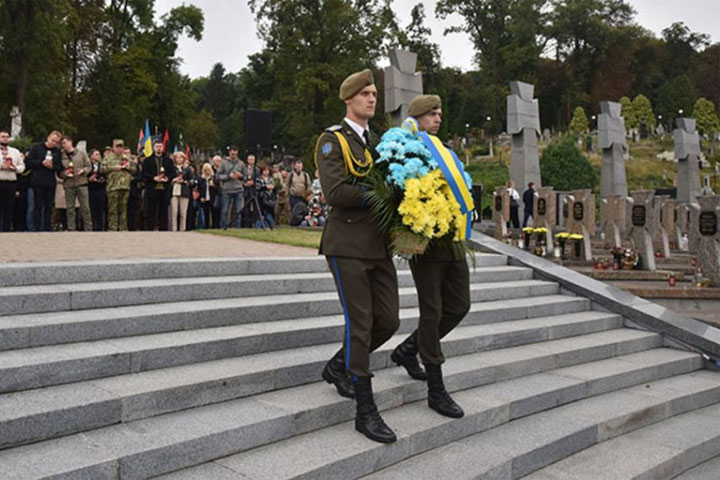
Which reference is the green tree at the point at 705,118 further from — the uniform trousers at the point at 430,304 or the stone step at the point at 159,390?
the uniform trousers at the point at 430,304

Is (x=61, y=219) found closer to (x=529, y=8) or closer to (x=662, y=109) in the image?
(x=529, y=8)

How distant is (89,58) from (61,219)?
3012 centimetres

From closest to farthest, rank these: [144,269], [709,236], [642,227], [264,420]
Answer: [264,420], [144,269], [709,236], [642,227]

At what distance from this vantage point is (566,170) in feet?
135

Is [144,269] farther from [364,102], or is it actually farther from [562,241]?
[562,241]

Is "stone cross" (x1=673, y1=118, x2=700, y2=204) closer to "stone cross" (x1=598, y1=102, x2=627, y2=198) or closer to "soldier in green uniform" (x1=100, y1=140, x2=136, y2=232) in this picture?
"stone cross" (x1=598, y1=102, x2=627, y2=198)

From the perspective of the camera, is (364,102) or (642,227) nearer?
(364,102)

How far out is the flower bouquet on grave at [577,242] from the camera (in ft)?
50.6

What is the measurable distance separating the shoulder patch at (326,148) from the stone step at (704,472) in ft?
11.4

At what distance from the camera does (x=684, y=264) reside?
51.6ft

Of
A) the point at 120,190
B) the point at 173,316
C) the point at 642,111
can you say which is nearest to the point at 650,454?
the point at 173,316

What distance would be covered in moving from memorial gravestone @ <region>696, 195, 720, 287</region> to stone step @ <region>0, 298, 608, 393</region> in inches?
377

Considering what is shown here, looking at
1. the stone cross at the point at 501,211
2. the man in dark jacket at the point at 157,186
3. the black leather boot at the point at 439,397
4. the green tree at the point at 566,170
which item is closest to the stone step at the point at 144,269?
the black leather boot at the point at 439,397

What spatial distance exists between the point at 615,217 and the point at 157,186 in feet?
37.7
